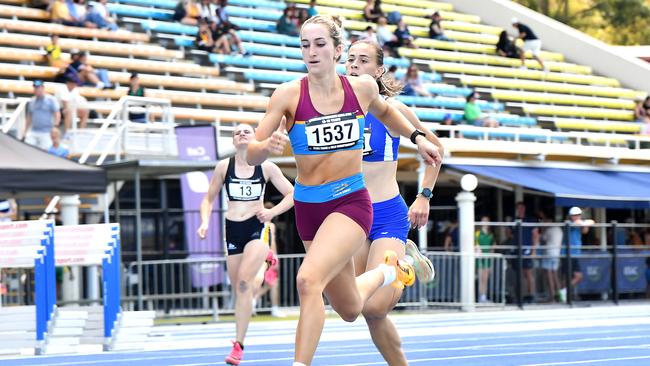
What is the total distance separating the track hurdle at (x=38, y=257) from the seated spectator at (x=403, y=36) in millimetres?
19310

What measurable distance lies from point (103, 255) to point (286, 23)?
16643 millimetres

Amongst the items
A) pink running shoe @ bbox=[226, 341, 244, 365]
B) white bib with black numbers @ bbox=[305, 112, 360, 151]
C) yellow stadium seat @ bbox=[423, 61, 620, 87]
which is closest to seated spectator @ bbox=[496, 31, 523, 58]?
yellow stadium seat @ bbox=[423, 61, 620, 87]

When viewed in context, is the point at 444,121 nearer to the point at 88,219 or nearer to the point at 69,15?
the point at 69,15

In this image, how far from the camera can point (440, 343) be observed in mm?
13070

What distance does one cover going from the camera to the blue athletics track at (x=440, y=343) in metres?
11.1

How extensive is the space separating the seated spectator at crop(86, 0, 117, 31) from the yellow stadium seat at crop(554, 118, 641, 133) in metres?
10.9

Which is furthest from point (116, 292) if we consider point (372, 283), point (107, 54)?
point (107, 54)

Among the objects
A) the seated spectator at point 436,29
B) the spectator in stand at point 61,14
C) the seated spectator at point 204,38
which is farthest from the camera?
the seated spectator at point 436,29

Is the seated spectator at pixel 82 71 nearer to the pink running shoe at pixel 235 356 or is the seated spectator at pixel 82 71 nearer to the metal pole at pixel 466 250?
the metal pole at pixel 466 250

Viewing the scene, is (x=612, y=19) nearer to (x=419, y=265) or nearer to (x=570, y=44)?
(x=570, y=44)

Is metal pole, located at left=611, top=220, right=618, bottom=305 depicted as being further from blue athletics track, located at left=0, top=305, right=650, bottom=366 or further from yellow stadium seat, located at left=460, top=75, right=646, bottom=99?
yellow stadium seat, located at left=460, top=75, right=646, bottom=99

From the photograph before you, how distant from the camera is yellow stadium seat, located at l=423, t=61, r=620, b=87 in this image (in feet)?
103

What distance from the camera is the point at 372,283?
24.2 ft

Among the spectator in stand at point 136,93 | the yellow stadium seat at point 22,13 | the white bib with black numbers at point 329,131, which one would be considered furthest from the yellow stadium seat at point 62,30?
the white bib with black numbers at point 329,131
